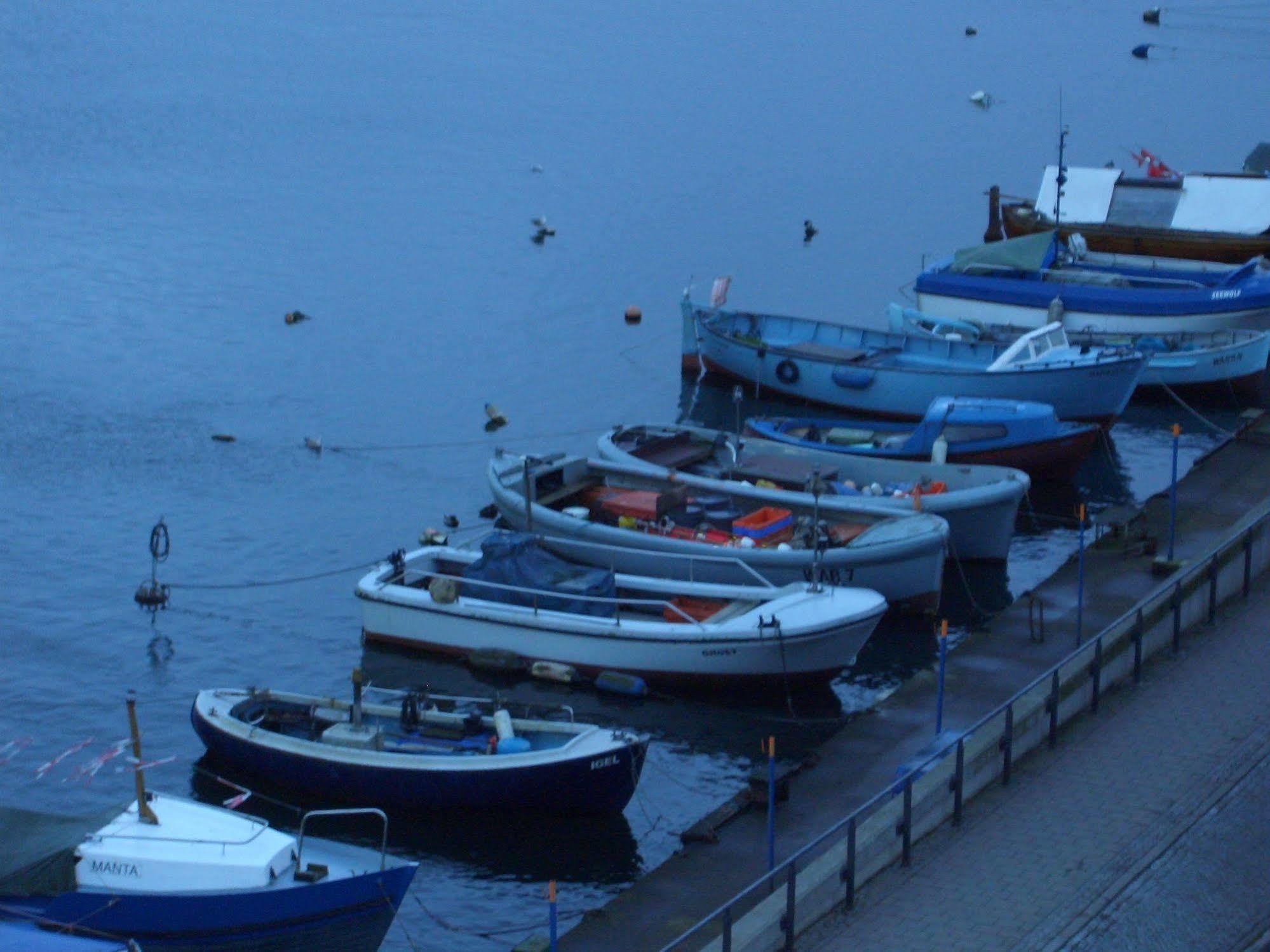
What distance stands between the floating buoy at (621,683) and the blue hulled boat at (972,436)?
9.46 m

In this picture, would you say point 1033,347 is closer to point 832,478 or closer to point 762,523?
point 832,478

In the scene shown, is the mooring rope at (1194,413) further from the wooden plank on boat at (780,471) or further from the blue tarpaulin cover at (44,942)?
the blue tarpaulin cover at (44,942)

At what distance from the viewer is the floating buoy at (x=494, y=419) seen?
4497cm

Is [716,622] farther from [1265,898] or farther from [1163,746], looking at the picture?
[1265,898]

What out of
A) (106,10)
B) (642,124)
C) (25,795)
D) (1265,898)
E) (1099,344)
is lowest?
(25,795)

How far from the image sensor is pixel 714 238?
223 ft

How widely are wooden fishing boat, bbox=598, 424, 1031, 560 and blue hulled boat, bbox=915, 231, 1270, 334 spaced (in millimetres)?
15006

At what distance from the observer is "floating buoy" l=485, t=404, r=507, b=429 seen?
148 feet

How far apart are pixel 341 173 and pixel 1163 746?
201 feet

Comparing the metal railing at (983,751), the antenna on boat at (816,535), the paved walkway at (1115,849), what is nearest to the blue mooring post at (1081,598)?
the metal railing at (983,751)

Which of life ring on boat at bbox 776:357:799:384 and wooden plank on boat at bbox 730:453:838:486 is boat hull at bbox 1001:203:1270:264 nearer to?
life ring on boat at bbox 776:357:799:384

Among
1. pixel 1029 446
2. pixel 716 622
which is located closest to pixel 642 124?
pixel 1029 446

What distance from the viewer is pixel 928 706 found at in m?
26.1

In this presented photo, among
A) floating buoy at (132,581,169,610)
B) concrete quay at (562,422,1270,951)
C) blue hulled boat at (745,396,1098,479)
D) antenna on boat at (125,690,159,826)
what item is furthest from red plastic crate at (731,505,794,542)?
antenna on boat at (125,690,159,826)
